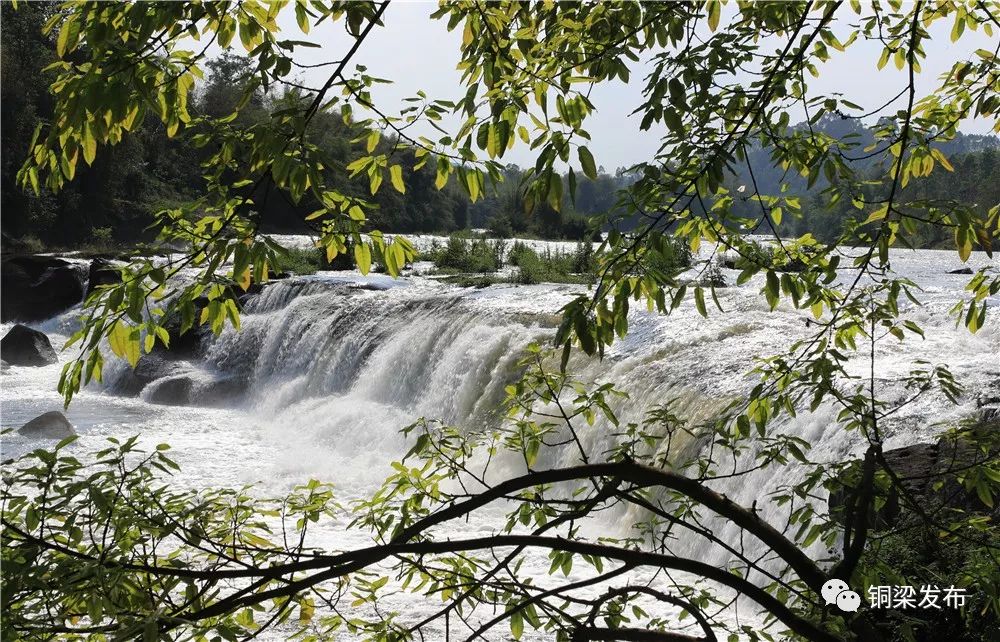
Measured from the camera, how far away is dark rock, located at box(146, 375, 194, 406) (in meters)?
13.0

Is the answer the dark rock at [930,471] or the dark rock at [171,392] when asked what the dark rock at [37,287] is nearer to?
the dark rock at [171,392]

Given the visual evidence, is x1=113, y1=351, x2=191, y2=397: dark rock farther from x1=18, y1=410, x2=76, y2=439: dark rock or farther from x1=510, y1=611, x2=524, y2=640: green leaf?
x1=510, y1=611, x2=524, y2=640: green leaf

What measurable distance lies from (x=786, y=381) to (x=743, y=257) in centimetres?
38

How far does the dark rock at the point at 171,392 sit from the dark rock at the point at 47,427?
2.85 meters

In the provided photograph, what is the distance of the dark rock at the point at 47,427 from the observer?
32.2 ft

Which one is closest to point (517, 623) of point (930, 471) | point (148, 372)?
point (930, 471)

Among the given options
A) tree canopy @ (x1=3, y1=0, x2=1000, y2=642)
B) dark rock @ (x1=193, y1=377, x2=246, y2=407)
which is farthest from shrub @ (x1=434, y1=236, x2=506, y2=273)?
tree canopy @ (x1=3, y1=0, x2=1000, y2=642)

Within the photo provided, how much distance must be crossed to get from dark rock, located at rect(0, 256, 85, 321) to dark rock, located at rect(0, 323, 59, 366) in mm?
3295

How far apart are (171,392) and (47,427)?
3192 millimetres

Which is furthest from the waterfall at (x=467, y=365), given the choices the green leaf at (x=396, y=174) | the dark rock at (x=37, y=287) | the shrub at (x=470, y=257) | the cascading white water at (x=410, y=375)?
the dark rock at (x=37, y=287)

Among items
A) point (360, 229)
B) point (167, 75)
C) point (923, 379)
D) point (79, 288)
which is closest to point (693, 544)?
point (923, 379)

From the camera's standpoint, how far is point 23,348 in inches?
581

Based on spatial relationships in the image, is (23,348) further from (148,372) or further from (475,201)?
(475,201)

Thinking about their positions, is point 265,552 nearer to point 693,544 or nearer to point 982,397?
point 693,544
